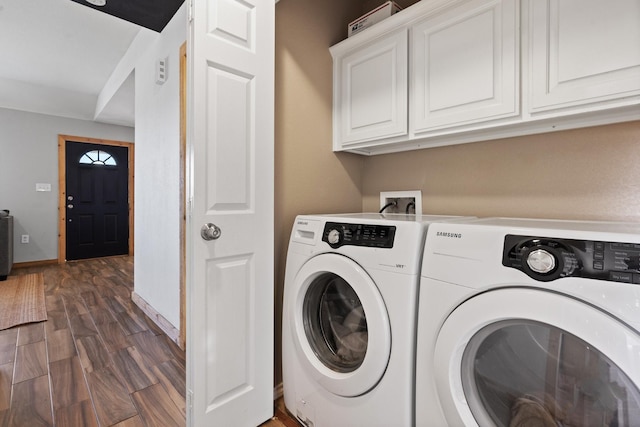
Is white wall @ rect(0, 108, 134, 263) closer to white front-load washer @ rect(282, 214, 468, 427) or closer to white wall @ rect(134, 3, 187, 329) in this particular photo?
white wall @ rect(134, 3, 187, 329)

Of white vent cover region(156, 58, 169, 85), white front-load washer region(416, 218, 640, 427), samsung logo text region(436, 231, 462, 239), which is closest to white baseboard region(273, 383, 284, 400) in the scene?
white front-load washer region(416, 218, 640, 427)

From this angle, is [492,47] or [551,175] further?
[551,175]

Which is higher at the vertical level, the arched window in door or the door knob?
the arched window in door

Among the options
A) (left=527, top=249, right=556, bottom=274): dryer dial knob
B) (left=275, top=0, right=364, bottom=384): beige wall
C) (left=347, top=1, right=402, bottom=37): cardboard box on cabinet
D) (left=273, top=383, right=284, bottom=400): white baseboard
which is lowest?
(left=273, top=383, right=284, bottom=400): white baseboard

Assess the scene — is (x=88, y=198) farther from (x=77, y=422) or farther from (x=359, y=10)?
(x=359, y=10)

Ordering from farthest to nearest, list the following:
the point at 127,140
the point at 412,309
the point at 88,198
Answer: the point at 127,140
the point at 88,198
the point at 412,309

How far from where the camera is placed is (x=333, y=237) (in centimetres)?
116

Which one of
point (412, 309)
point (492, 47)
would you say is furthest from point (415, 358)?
point (492, 47)

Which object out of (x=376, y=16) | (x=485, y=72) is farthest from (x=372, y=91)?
(x=485, y=72)

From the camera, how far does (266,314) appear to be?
4.41 feet

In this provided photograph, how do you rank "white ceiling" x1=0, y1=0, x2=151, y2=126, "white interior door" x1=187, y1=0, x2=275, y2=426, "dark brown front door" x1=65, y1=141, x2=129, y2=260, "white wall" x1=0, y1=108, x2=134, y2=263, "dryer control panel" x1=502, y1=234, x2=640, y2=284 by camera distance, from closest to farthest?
"dryer control panel" x1=502, y1=234, x2=640, y2=284 → "white interior door" x1=187, y1=0, x2=275, y2=426 → "white ceiling" x1=0, y1=0, x2=151, y2=126 → "white wall" x1=0, y1=108, x2=134, y2=263 → "dark brown front door" x1=65, y1=141, x2=129, y2=260

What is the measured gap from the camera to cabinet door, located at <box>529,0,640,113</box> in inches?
36.5

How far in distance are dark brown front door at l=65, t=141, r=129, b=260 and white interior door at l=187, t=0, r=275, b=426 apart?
5012 mm

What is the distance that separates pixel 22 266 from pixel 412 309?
5778 millimetres
